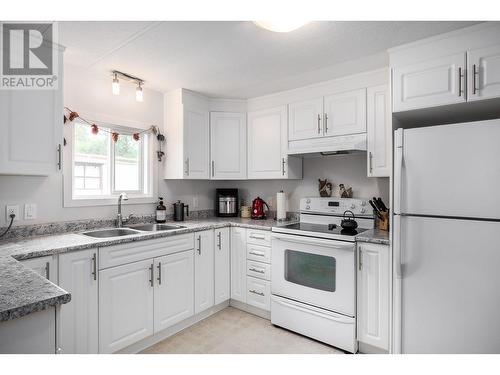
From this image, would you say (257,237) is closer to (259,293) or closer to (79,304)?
(259,293)

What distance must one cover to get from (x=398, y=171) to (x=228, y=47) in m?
1.42

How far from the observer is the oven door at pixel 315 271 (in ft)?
7.09

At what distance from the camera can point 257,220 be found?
3119 mm

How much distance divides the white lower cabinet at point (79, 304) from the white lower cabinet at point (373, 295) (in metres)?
1.85

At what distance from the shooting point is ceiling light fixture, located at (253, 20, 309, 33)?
5.36 ft

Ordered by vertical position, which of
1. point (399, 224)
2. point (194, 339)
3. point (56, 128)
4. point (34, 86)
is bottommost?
point (194, 339)

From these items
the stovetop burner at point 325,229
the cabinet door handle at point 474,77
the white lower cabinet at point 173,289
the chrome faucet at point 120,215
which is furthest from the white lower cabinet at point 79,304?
the cabinet door handle at point 474,77

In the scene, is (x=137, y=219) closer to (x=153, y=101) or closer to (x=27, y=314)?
(x=153, y=101)

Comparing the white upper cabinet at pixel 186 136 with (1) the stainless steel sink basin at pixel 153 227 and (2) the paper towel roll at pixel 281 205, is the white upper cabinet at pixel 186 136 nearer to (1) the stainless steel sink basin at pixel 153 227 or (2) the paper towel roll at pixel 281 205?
(1) the stainless steel sink basin at pixel 153 227

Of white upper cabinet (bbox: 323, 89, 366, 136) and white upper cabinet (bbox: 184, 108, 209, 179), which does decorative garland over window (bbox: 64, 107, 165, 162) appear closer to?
white upper cabinet (bbox: 184, 108, 209, 179)

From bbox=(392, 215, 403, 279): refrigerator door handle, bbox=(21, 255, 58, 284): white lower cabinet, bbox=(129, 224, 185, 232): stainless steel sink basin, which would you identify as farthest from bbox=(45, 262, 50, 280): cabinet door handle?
bbox=(392, 215, 403, 279): refrigerator door handle

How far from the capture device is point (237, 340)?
2.35m

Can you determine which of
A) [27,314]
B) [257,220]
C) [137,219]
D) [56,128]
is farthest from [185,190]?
[27,314]

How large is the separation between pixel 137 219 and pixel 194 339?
1.21m
